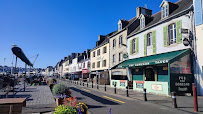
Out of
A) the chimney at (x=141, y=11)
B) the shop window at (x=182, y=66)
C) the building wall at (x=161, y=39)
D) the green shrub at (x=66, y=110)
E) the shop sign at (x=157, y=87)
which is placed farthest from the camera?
the chimney at (x=141, y=11)

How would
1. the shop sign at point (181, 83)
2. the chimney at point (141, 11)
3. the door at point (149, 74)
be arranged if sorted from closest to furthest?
the shop sign at point (181, 83)
the door at point (149, 74)
the chimney at point (141, 11)

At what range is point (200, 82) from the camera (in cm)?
1208

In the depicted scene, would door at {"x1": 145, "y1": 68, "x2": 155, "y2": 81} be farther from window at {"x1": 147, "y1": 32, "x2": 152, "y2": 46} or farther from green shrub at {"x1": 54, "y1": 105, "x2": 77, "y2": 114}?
green shrub at {"x1": 54, "y1": 105, "x2": 77, "y2": 114}

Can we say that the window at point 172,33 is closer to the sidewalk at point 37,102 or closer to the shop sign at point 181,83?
the shop sign at point 181,83

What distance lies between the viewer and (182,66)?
12.9 metres

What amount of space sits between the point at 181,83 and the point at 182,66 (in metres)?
1.49

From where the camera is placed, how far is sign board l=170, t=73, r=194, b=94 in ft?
40.2

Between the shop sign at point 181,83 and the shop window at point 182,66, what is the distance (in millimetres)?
459

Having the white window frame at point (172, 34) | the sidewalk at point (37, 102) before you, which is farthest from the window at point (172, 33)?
the sidewalk at point (37, 102)

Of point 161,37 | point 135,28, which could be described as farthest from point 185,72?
point 135,28

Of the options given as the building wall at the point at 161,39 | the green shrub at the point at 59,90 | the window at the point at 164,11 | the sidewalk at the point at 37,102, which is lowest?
the sidewalk at the point at 37,102

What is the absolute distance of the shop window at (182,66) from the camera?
1282cm

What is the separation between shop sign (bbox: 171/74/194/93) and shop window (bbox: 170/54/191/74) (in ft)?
1.51

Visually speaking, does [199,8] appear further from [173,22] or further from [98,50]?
[98,50]
